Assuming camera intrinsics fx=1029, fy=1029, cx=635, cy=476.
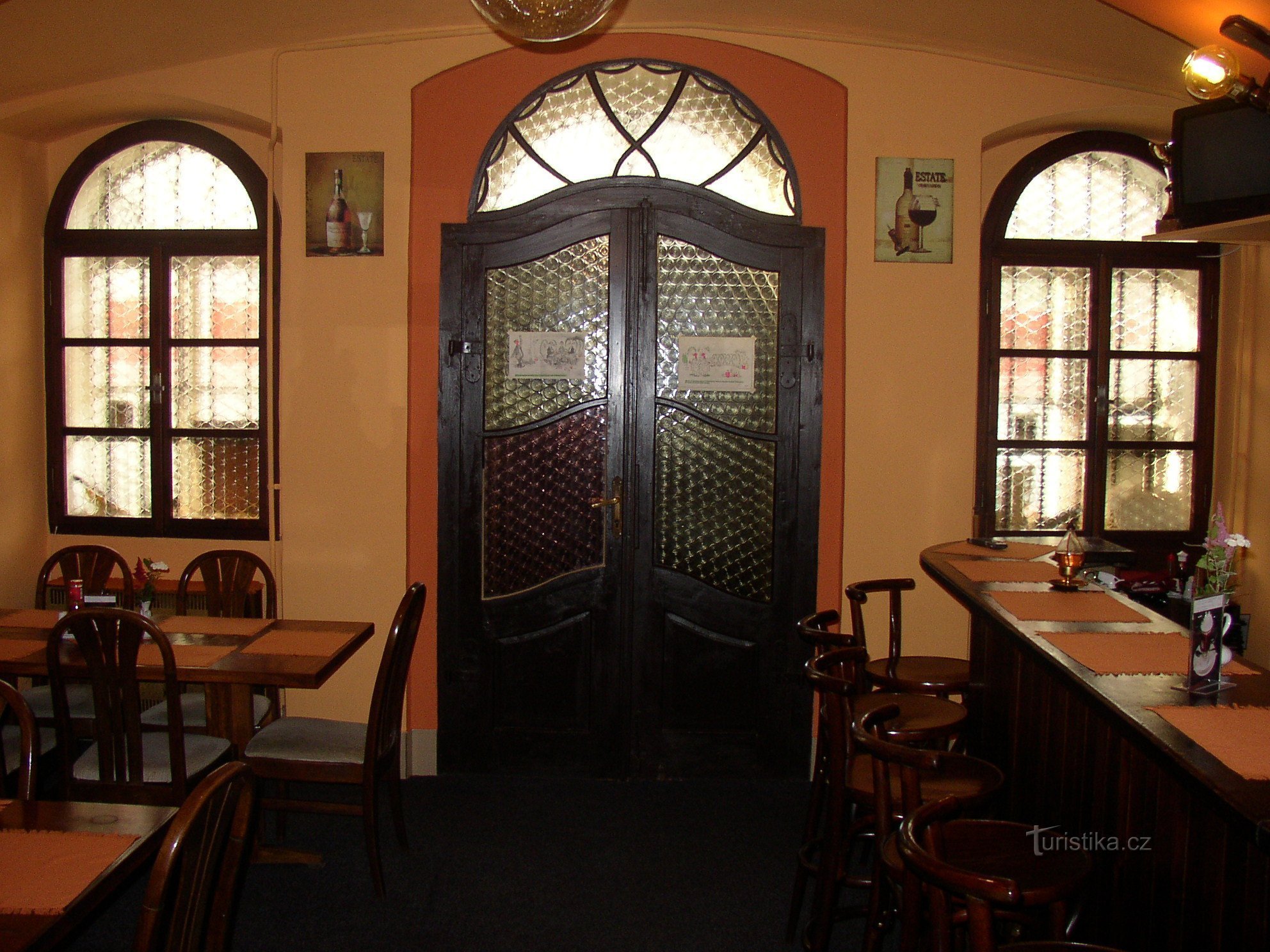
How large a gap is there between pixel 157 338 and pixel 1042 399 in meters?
4.04

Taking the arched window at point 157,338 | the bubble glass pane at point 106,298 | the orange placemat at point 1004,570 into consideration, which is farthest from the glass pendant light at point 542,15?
the bubble glass pane at point 106,298

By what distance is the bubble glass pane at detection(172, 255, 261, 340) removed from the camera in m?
4.67

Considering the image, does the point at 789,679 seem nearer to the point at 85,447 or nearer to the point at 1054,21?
the point at 1054,21

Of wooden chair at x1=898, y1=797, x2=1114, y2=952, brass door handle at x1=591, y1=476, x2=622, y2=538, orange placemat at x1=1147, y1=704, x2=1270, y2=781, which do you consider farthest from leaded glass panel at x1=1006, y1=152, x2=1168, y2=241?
wooden chair at x1=898, y1=797, x2=1114, y2=952

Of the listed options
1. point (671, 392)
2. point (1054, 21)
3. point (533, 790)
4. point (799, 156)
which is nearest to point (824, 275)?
point (799, 156)

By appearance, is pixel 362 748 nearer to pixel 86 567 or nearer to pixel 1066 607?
pixel 86 567

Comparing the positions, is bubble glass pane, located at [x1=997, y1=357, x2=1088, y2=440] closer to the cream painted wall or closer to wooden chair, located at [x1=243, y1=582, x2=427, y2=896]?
the cream painted wall

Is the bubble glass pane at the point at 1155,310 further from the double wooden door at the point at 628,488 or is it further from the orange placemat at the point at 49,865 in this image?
the orange placemat at the point at 49,865

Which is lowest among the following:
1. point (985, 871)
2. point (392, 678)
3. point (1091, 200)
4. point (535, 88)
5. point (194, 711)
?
point (194, 711)

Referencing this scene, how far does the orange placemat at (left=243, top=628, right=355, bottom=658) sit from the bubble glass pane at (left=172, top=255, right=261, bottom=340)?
1.71 meters

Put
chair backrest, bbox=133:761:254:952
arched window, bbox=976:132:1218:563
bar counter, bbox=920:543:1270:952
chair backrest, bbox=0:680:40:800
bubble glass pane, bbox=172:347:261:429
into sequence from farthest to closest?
bubble glass pane, bbox=172:347:261:429, arched window, bbox=976:132:1218:563, chair backrest, bbox=0:680:40:800, bar counter, bbox=920:543:1270:952, chair backrest, bbox=133:761:254:952

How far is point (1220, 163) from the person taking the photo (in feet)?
11.1

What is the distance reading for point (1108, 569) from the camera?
14.1 ft

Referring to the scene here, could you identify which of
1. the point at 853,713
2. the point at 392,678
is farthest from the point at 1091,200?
the point at 392,678
